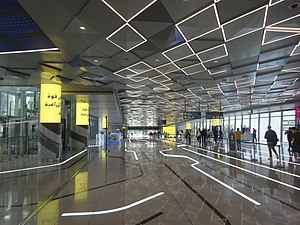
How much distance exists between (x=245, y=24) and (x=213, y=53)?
2449 millimetres

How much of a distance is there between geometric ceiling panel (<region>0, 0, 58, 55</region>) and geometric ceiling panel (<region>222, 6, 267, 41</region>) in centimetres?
487

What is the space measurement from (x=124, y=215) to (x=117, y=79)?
9074 mm

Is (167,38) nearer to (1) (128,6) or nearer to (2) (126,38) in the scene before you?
(2) (126,38)

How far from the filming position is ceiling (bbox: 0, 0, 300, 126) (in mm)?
5715

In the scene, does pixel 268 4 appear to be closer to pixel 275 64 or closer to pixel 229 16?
pixel 229 16

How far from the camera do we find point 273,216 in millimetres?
4652

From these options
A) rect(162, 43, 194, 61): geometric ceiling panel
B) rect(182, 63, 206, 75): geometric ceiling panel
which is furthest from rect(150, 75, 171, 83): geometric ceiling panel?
rect(162, 43, 194, 61): geometric ceiling panel

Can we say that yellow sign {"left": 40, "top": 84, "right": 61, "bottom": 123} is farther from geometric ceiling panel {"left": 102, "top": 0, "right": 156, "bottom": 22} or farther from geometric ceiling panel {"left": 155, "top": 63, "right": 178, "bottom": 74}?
geometric ceiling panel {"left": 102, "top": 0, "right": 156, "bottom": 22}

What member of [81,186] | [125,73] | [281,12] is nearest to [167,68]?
[125,73]

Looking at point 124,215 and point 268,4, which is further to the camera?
point 268,4

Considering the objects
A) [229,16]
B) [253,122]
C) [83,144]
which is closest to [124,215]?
[229,16]

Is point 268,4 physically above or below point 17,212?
above

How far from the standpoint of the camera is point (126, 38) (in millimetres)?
7457

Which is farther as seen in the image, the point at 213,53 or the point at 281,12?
the point at 213,53
